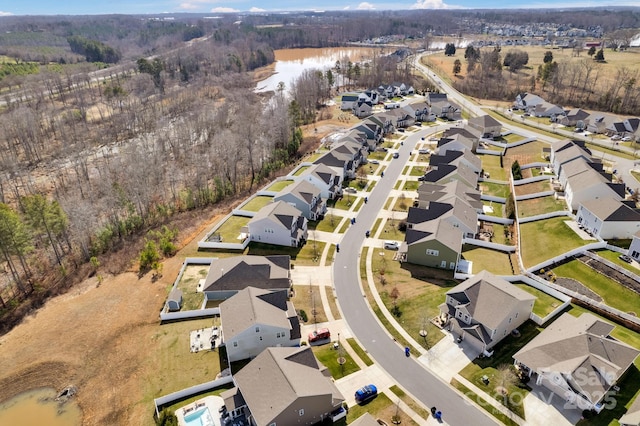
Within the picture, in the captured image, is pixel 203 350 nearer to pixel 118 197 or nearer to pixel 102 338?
pixel 102 338

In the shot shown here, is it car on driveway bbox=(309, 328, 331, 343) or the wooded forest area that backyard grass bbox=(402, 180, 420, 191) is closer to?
the wooded forest area

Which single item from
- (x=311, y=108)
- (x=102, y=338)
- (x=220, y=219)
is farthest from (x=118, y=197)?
(x=311, y=108)

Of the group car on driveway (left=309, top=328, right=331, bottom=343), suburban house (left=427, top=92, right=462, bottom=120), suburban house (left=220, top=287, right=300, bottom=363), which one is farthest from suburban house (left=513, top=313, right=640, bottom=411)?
suburban house (left=427, top=92, right=462, bottom=120)

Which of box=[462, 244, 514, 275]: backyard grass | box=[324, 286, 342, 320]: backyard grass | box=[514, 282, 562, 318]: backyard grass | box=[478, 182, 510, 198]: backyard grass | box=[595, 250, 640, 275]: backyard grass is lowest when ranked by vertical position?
box=[462, 244, 514, 275]: backyard grass

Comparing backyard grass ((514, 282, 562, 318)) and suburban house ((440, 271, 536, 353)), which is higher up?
suburban house ((440, 271, 536, 353))

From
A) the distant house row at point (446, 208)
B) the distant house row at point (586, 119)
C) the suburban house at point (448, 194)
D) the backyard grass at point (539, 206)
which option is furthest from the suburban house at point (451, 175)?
the distant house row at point (586, 119)

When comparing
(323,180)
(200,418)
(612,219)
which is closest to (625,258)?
(612,219)

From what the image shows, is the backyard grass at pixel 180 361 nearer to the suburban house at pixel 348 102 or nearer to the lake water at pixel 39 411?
the lake water at pixel 39 411
